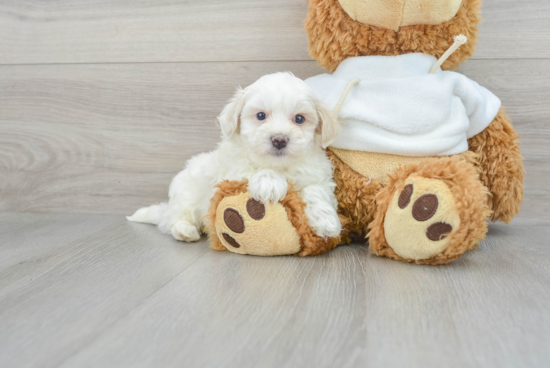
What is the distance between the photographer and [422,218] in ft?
2.92

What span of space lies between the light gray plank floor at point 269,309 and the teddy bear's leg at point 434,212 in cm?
5

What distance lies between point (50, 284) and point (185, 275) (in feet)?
0.84

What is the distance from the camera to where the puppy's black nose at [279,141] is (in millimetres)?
977

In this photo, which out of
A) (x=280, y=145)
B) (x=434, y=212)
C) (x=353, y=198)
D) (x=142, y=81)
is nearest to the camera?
(x=434, y=212)

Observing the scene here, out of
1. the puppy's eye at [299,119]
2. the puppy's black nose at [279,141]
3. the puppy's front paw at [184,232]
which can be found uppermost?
the puppy's eye at [299,119]

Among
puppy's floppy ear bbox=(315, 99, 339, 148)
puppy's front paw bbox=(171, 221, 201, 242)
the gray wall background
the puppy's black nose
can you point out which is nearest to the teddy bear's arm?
the gray wall background

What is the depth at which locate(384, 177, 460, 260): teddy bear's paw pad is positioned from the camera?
2.89 feet

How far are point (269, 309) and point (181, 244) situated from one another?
0.51m

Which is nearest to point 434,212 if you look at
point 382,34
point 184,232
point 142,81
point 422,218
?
point 422,218

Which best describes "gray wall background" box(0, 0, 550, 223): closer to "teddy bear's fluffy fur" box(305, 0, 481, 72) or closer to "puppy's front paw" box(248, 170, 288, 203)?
"teddy bear's fluffy fur" box(305, 0, 481, 72)

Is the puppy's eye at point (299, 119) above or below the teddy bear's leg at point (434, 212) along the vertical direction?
above

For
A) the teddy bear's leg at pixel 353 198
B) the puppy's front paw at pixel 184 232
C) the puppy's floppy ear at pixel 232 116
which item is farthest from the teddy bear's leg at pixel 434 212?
the puppy's front paw at pixel 184 232

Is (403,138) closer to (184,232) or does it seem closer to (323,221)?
(323,221)

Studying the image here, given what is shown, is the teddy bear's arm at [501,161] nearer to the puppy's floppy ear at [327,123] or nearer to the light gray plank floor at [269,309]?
the light gray plank floor at [269,309]
